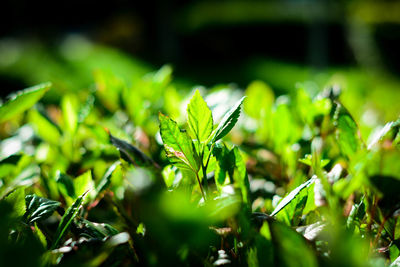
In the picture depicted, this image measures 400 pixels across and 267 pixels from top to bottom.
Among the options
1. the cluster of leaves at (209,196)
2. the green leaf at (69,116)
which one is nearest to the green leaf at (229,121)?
the cluster of leaves at (209,196)

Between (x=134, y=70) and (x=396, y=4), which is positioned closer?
(x=134, y=70)

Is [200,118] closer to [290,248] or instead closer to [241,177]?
[241,177]

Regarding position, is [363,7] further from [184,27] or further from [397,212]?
[397,212]

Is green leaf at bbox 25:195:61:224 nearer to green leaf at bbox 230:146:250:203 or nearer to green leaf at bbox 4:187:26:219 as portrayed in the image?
green leaf at bbox 4:187:26:219

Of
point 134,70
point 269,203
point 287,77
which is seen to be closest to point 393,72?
point 287,77

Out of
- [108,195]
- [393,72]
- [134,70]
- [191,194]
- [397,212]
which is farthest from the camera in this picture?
[134,70]

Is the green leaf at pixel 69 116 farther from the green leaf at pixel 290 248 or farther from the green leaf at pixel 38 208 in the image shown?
the green leaf at pixel 290 248

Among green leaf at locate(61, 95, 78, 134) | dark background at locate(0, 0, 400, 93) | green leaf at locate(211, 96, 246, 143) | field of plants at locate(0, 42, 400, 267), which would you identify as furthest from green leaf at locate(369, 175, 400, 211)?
dark background at locate(0, 0, 400, 93)
